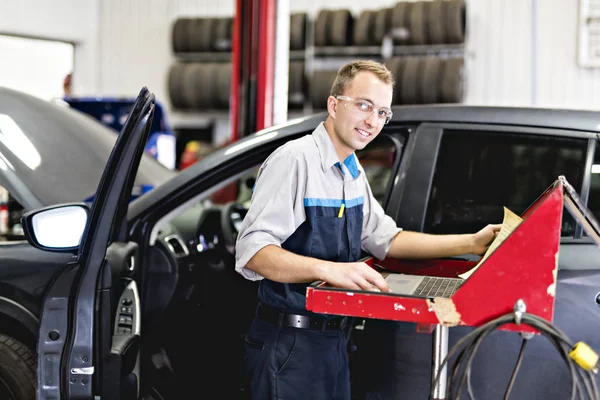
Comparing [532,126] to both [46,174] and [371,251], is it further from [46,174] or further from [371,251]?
[46,174]

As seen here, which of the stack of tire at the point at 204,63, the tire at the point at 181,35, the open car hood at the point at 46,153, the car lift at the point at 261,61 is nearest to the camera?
the open car hood at the point at 46,153

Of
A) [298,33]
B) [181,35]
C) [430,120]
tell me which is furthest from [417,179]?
[181,35]

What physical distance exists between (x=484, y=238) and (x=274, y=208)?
25.2 inches

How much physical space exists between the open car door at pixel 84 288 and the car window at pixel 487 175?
925 millimetres

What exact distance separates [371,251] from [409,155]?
336mm

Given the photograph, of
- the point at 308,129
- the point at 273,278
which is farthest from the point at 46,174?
the point at 273,278

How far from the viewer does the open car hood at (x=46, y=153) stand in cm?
253

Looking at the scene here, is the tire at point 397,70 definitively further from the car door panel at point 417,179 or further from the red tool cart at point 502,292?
the red tool cart at point 502,292

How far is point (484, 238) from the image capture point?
2182 millimetres

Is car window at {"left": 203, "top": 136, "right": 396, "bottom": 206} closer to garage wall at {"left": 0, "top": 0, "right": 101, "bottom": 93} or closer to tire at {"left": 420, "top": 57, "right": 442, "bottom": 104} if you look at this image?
tire at {"left": 420, "top": 57, "right": 442, "bottom": 104}

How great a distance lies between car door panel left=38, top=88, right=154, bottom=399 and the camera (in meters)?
2.04

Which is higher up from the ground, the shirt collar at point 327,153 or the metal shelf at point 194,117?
the metal shelf at point 194,117

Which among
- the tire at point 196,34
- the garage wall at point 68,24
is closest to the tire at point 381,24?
the tire at point 196,34

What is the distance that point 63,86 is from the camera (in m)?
9.25
